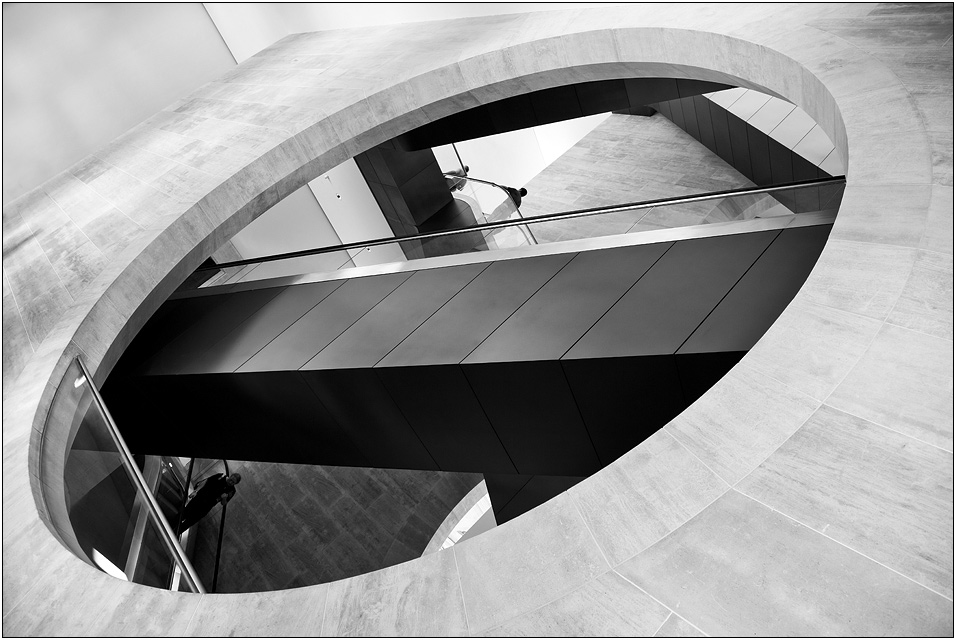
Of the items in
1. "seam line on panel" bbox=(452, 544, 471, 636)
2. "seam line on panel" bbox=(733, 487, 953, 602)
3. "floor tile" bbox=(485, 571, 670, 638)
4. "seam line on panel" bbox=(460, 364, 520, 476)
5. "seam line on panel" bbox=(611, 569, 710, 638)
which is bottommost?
"seam line on panel" bbox=(460, 364, 520, 476)

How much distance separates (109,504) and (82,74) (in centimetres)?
1493

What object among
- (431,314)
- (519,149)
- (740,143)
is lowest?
(519,149)

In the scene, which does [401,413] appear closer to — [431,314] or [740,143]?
[431,314]

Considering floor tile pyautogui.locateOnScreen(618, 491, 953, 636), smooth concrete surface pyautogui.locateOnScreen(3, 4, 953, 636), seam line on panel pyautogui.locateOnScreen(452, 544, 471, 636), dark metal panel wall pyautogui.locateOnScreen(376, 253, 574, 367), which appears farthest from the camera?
dark metal panel wall pyautogui.locateOnScreen(376, 253, 574, 367)

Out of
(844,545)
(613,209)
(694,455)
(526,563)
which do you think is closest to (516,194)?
(613,209)

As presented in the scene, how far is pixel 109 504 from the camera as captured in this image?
6.81 meters

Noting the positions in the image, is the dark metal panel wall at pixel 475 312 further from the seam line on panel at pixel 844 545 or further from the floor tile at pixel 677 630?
the floor tile at pixel 677 630

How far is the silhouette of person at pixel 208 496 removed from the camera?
1502 centimetres

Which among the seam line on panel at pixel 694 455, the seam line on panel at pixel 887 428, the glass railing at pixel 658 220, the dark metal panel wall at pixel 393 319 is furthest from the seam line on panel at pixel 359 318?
the seam line on panel at pixel 887 428

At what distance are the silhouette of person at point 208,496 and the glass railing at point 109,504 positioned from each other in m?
6.41

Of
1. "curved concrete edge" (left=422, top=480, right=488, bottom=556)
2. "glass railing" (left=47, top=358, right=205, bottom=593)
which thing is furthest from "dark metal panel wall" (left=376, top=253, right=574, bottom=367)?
"curved concrete edge" (left=422, top=480, right=488, bottom=556)

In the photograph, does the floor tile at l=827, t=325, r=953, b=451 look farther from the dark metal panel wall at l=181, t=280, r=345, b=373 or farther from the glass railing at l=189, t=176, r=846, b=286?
the dark metal panel wall at l=181, t=280, r=345, b=373

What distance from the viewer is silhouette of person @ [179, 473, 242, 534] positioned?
592 inches

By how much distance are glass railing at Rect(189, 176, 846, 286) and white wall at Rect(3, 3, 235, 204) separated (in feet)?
29.6
